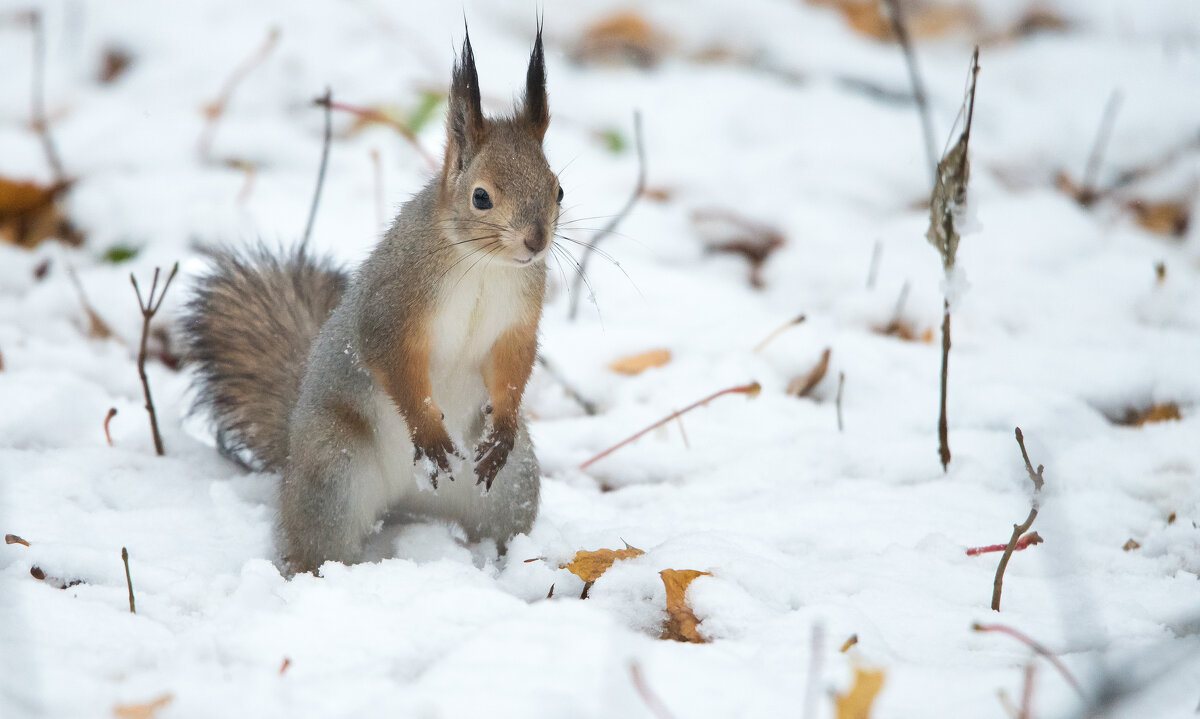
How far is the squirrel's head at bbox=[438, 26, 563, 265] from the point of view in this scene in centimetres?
151

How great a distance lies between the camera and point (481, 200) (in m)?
1.55

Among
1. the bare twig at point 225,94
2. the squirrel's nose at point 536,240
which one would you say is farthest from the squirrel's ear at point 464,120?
the bare twig at point 225,94

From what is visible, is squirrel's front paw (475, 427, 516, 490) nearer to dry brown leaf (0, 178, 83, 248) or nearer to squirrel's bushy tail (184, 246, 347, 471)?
squirrel's bushy tail (184, 246, 347, 471)

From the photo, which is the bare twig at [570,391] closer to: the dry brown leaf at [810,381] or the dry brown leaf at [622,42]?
the dry brown leaf at [810,381]

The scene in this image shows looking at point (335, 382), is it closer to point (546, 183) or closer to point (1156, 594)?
point (546, 183)

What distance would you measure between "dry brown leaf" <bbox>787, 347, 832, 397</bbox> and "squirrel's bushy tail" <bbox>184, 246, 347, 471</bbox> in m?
1.04

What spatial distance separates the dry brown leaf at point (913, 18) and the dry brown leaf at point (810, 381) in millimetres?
2571

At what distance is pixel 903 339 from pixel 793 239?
57 cm

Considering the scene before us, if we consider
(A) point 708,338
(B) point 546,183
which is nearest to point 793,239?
(A) point 708,338

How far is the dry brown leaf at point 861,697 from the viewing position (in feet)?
2.97

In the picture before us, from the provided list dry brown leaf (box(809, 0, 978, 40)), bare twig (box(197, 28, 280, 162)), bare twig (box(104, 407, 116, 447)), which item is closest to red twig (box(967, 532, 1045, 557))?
bare twig (box(104, 407, 116, 447))

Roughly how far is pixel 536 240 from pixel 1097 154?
102 inches

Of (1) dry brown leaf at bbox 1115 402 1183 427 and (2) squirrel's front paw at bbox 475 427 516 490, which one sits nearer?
(2) squirrel's front paw at bbox 475 427 516 490

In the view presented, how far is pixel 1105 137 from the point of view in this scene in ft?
11.4
